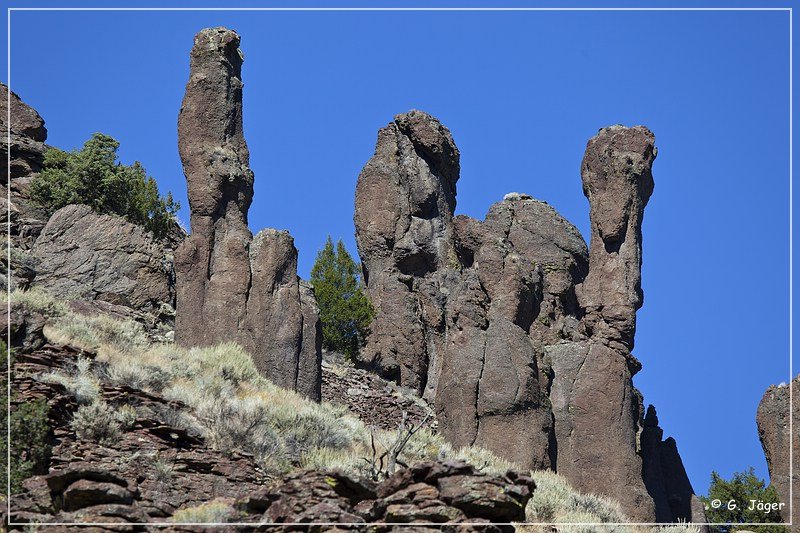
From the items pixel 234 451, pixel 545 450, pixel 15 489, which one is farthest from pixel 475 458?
pixel 15 489

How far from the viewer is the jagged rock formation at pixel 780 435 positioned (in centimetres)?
4916

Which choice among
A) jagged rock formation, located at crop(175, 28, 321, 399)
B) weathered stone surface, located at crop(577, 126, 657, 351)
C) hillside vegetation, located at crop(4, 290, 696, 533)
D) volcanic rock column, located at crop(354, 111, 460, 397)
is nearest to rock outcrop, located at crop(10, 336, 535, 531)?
hillside vegetation, located at crop(4, 290, 696, 533)

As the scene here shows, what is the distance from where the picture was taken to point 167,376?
36.5m

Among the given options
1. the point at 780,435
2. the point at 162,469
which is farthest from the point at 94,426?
the point at 780,435

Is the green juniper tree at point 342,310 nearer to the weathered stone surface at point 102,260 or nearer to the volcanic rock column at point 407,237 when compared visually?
the volcanic rock column at point 407,237

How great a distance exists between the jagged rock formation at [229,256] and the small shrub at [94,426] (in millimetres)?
10032

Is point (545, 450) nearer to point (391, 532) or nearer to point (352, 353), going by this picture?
point (352, 353)

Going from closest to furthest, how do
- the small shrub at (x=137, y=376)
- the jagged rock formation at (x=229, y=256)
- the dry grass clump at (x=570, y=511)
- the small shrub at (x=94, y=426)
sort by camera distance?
the small shrub at (x=94, y=426), the dry grass clump at (x=570, y=511), the small shrub at (x=137, y=376), the jagged rock formation at (x=229, y=256)

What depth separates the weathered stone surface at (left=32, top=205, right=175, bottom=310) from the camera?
44.9 m

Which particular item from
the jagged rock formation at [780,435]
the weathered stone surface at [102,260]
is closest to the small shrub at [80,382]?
the weathered stone surface at [102,260]

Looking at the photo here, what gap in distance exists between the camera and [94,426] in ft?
104

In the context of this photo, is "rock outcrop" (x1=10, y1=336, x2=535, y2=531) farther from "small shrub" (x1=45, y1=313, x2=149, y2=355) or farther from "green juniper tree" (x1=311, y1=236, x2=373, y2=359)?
"green juniper tree" (x1=311, y1=236, x2=373, y2=359)

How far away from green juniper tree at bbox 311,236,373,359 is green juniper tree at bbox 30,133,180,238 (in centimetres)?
521

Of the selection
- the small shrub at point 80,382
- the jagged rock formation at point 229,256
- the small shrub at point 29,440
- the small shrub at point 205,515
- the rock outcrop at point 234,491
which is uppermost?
the jagged rock formation at point 229,256
